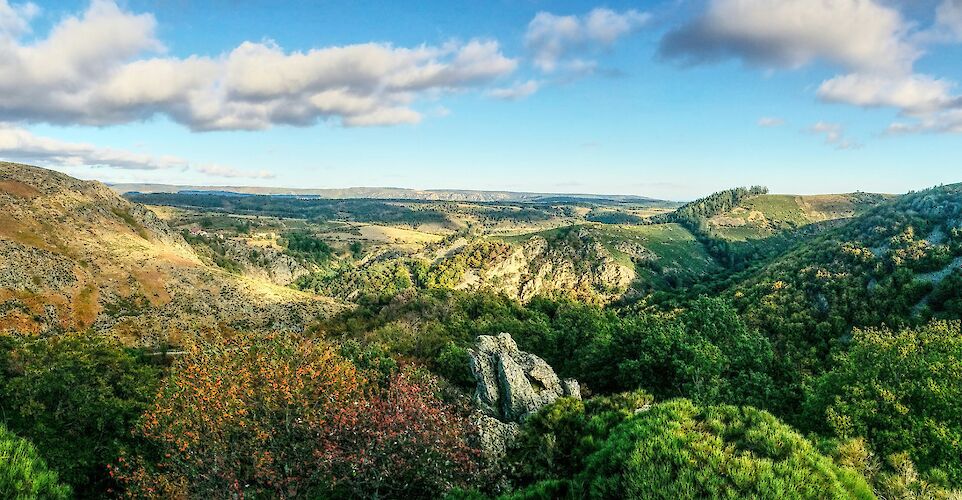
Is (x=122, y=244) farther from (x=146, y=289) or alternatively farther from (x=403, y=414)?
(x=403, y=414)

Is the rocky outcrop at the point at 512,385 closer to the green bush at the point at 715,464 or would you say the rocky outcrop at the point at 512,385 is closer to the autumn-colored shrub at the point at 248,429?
the autumn-colored shrub at the point at 248,429

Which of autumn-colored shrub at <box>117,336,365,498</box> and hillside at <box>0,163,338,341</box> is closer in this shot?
autumn-colored shrub at <box>117,336,365,498</box>

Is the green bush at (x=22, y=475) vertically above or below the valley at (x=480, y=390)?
above

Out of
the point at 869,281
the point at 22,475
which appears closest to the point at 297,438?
the point at 22,475

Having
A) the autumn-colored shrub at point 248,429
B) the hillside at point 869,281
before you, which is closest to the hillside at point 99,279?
the autumn-colored shrub at point 248,429

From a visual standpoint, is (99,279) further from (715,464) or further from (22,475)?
(715,464)

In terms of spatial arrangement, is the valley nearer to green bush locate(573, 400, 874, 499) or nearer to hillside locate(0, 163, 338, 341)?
green bush locate(573, 400, 874, 499)

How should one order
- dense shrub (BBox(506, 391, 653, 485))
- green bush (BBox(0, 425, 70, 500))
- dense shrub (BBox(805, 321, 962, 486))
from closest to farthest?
1. green bush (BBox(0, 425, 70, 500))
2. dense shrub (BBox(506, 391, 653, 485))
3. dense shrub (BBox(805, 321, 962, 486))

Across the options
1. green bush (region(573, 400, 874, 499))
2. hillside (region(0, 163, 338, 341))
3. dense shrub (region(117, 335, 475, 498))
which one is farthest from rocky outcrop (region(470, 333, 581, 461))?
hillside (region(0, 163, 338, 341))
